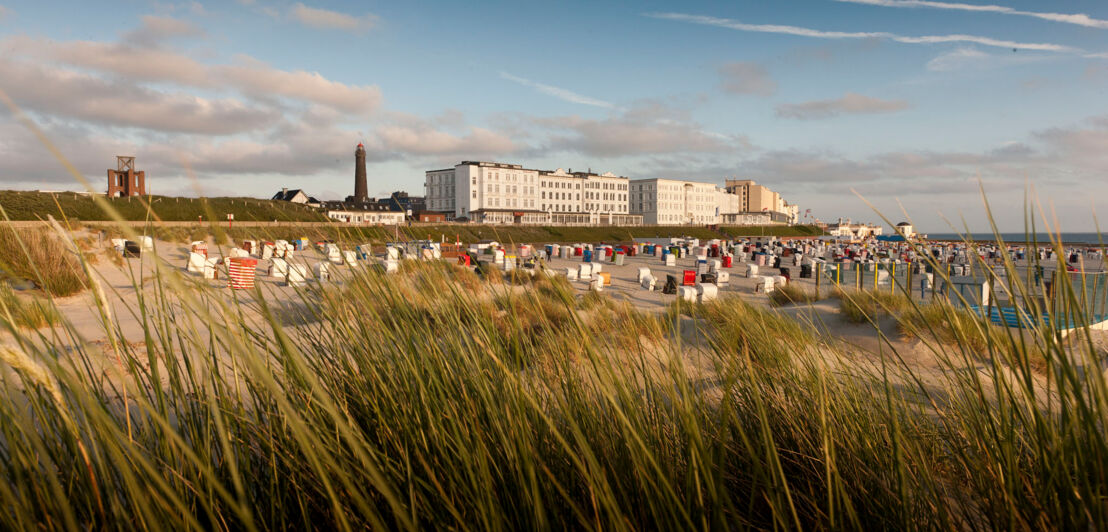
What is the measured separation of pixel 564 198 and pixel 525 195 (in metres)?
6.60

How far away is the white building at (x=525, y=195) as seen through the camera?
70.1 metres

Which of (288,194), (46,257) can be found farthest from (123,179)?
(46,257)

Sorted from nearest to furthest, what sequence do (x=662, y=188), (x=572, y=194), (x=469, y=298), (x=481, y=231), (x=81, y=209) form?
(x=469, y=298) → (x=81, y=209) → (x=481, y=231) → (x=572, y=194) → (x=662, y=188)

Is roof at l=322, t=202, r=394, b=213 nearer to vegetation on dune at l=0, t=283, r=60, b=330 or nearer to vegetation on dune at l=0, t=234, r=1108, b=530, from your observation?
vegetation on dune at l=0, t=283, r=60, b=330

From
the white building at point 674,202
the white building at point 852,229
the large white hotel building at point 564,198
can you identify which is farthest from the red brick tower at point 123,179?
the white building at point 852,229

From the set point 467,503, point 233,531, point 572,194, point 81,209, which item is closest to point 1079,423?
point 467,503

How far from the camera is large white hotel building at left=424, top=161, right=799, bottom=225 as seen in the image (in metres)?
70.4

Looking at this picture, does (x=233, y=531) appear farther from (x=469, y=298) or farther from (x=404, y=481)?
(x=469, y=298)

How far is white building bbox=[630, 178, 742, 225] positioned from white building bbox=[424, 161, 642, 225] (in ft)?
13.6

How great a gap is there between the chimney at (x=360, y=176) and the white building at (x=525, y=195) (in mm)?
8926

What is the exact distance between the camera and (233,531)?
3.94 ft

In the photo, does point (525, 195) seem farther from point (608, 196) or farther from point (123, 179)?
point (123, 179)

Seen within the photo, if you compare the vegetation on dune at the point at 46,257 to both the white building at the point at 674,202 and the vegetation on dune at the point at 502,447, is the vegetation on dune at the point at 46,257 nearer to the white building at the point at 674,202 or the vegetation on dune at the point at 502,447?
the vegetation on dune at the point at 502,447

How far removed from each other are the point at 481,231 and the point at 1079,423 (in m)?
45.4
